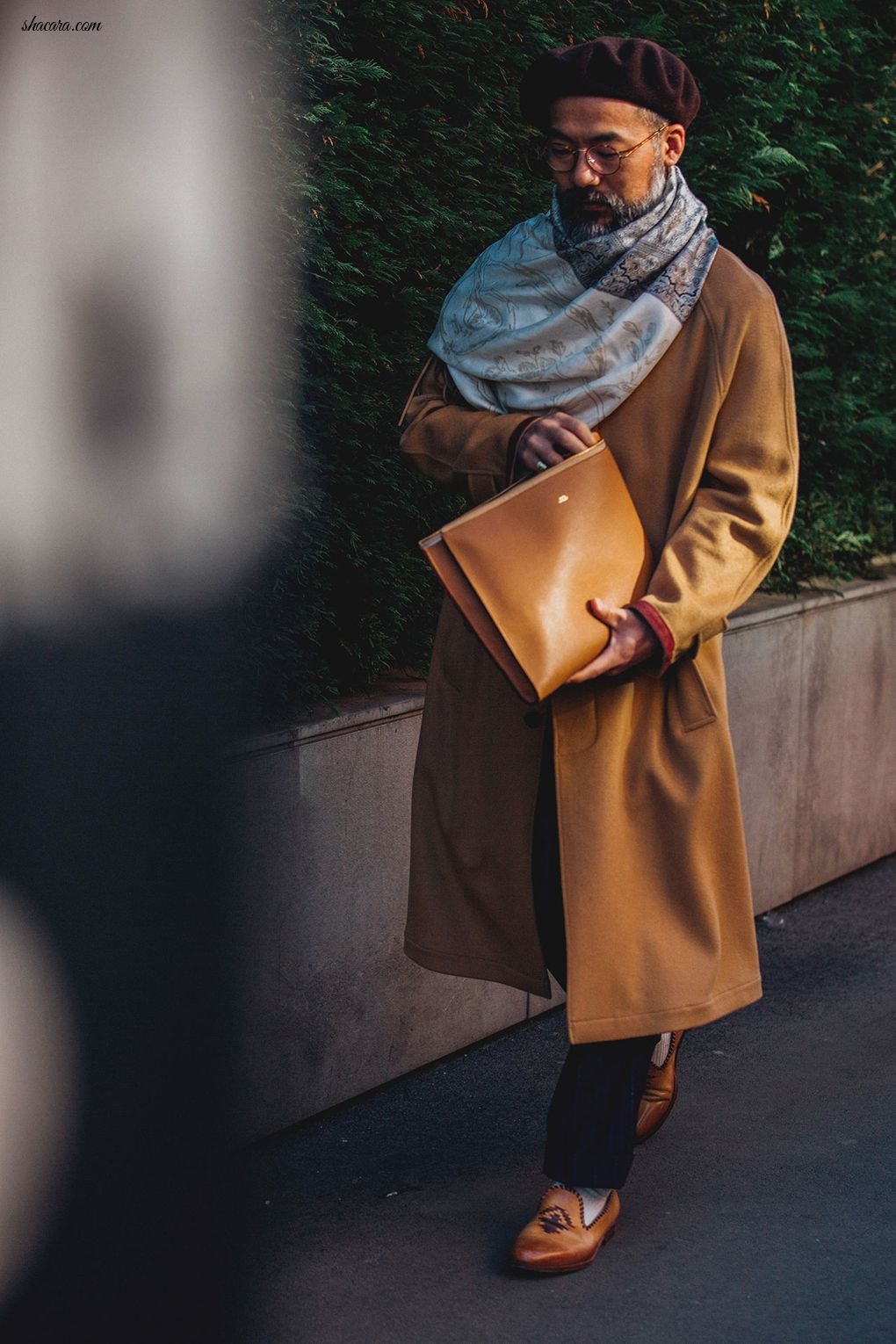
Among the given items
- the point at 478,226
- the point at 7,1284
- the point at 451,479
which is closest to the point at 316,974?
the point at 451,479

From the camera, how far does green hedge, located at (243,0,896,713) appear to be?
346cm

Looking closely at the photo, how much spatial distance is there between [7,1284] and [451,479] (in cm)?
199

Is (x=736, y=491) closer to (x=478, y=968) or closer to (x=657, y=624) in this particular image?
(x=657, y=624)

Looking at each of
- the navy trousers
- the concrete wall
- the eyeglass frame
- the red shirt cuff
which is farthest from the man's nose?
the concrete wall

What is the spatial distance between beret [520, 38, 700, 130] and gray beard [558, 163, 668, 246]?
11cm

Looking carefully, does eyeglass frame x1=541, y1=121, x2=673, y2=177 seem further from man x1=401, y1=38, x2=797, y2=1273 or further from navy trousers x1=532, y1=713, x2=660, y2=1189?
navy trousers x1=532, y1=713, x2=660, y2=1189

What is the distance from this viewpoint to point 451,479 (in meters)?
2.95

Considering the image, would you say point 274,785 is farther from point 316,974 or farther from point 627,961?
point 316,974

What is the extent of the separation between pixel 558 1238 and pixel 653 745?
90 cm

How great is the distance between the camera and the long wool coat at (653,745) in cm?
272

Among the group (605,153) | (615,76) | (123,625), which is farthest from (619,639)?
(123,625)

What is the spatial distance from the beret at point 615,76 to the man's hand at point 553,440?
503mm

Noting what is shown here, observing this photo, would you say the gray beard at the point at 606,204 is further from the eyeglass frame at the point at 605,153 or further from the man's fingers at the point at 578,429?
the man's fingers at the point at 578,429

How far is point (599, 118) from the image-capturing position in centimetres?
264
